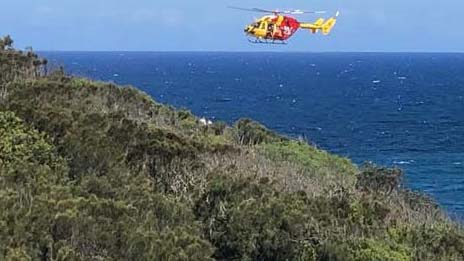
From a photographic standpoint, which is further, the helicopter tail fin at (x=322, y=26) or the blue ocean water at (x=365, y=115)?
the blue ocean water at (x=365, y=115)

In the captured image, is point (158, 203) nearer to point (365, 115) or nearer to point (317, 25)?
point (317, 25)

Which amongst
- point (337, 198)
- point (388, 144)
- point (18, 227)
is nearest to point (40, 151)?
point (18, 227)

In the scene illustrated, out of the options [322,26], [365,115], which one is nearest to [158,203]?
[322,26]

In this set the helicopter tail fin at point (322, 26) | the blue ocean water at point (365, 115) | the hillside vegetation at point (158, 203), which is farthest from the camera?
the blue ocean water at point (365, 115)

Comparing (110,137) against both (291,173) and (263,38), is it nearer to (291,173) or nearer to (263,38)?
(291,173)

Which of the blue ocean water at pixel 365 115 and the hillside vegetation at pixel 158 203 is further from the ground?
the hillside vegetation at pixel 158 203

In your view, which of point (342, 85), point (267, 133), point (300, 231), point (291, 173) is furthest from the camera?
point (342, 85)

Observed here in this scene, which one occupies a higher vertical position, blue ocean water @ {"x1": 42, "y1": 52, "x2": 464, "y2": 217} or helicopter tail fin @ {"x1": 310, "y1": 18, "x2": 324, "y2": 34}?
helicopter tail fin @ {"x1": 310, "y1": 18, "x2": 324, "y2": 34}

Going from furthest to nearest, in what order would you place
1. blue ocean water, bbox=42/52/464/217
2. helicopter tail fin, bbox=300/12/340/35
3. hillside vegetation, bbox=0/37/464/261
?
1. blue ocean water, bbox=42/52/464/217
2. helicopter tail fin, bbox=300/12/340/35
3. hillside vegetation, bbox=0/37/464/261
